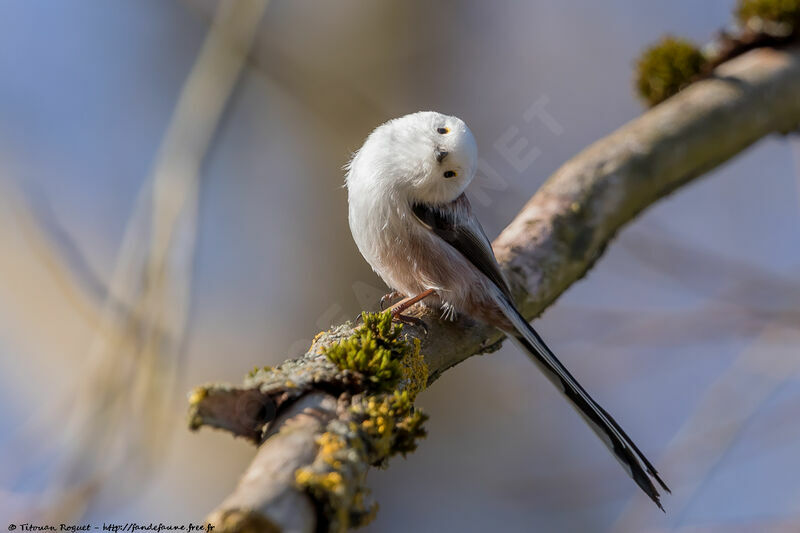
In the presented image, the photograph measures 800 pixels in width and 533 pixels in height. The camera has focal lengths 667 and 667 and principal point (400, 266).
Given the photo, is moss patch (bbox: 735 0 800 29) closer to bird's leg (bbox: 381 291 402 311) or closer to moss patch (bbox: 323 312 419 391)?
bird's leg (bbox: 381 291 402 311)

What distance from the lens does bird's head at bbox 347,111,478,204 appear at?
258 cm

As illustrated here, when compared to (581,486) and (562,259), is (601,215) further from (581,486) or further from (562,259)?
(581,486)

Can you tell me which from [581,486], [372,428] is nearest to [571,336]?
[581,486]

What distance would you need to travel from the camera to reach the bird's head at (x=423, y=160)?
258 centimetres

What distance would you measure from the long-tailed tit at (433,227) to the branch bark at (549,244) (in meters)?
0.14

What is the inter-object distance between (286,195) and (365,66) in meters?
1.27

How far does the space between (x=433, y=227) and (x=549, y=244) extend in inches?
20.4

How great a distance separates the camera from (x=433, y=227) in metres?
2.73

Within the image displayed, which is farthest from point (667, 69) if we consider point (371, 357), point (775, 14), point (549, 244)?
point (371, 357)

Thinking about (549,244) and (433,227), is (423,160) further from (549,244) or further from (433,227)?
(549,244)

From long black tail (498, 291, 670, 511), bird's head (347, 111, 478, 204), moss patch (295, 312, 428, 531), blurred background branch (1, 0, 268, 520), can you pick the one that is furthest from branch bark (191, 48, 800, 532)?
blurred background branch (1, 0, 268, 520)

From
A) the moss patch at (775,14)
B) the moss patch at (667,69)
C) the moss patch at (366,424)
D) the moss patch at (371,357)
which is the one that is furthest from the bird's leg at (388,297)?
the moss patch at (775,14)

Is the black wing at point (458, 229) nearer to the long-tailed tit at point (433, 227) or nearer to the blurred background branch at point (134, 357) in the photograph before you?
the long-tailed tit at point (433, 227)

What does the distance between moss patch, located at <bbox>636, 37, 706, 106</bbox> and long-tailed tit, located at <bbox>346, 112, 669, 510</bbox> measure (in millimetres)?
1439
